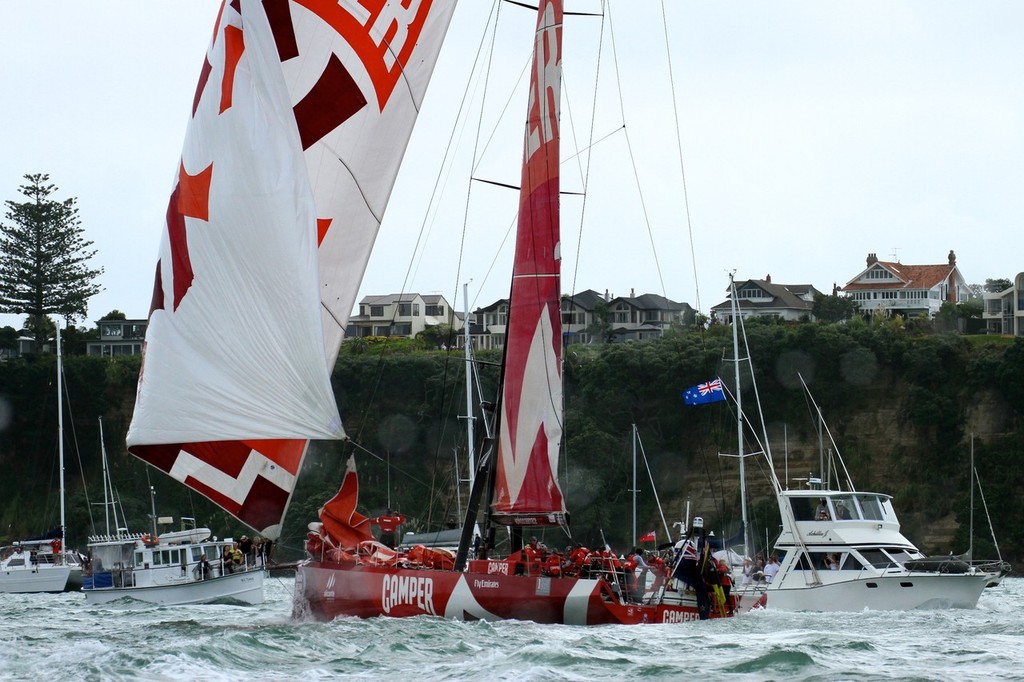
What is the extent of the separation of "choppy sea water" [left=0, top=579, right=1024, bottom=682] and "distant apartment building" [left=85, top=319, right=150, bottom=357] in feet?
234

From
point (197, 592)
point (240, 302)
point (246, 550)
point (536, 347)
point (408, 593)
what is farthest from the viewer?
point (246, 550)

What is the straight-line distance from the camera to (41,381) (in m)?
Answer: 75.2

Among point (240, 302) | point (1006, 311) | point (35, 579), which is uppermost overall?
point (1006, 311)

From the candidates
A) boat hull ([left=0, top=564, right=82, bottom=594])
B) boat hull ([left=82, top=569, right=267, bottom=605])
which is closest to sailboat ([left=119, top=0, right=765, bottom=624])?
boat hull ([left=82, top=569, right=267, bottom=605])

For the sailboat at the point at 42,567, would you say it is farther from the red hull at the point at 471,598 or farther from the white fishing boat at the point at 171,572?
the red hull at the point at 471,598

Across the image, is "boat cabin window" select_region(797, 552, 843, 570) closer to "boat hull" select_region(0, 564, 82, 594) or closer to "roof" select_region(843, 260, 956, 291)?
"boat hull" select_region(0, 564, 82, 594)

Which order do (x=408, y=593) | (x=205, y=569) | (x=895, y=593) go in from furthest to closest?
1. (x=205, y=569)
2. (x=895, y=593)
3. (x=408, y=593)

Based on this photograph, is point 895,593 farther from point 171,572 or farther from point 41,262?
point 41,262

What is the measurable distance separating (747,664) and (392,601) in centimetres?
597

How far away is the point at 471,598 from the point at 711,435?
43.8 metres

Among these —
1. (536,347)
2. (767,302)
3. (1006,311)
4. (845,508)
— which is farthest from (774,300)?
(536,347)

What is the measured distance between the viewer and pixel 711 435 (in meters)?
62.5

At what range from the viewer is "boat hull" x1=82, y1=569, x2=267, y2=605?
3369 cm

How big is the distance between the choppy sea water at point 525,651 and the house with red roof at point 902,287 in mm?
72943
